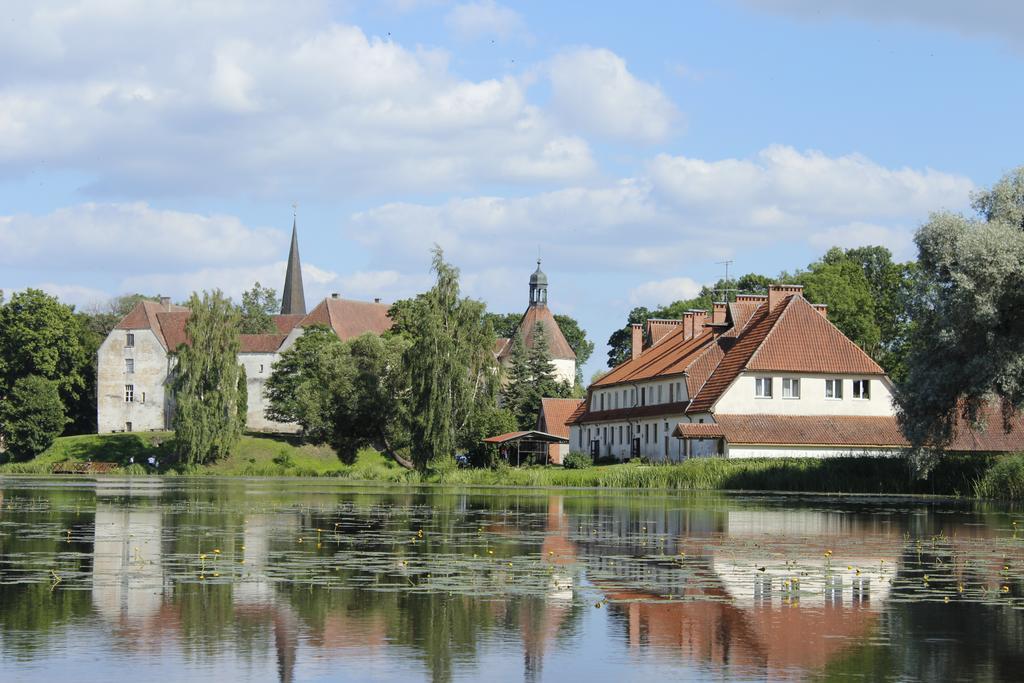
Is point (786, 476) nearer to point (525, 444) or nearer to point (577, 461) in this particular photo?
point (577, 461)

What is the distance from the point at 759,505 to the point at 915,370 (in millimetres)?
10579

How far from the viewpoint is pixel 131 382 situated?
5017 inches

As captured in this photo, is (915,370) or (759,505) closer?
(759,505)

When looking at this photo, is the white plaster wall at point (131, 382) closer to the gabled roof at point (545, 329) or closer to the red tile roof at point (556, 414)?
the gabled roof at point (545, 329)

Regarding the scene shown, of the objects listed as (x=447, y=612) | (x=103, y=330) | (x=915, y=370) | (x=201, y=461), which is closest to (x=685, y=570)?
(x=447, y=612)

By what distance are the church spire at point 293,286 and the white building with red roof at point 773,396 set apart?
94.1 meters

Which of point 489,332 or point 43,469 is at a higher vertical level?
point 489,332

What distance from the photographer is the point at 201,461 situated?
9369 cm

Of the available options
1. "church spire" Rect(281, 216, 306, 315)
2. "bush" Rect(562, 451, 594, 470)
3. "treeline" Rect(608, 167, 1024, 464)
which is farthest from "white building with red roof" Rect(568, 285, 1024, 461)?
"church spire" Rect(281, 216, 306, 315)

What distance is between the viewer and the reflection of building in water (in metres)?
12.8

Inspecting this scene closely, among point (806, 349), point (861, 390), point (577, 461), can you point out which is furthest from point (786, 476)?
point (577, 461)

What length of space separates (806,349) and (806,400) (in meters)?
2.80

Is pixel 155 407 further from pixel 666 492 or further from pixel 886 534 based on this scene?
pixel 886 534

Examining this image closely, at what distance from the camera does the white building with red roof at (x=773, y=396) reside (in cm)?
6481
